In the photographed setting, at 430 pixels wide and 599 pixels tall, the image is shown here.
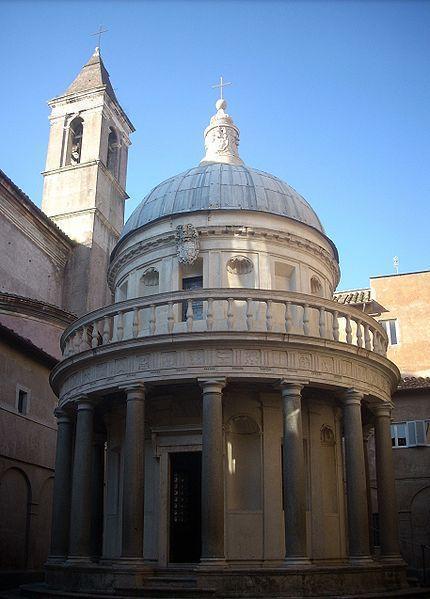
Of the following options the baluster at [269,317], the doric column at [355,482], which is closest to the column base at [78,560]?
the doric column at [355,482]

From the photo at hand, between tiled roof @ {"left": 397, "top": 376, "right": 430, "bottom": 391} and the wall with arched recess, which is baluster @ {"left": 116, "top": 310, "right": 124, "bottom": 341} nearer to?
the wall with arched recess

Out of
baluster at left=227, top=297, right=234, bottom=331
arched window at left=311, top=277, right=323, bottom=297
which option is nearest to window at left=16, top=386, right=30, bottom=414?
arched window at left=311, top=277, right=323, bottom=297

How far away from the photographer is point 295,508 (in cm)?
1641

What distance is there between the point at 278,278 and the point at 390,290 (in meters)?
17.5

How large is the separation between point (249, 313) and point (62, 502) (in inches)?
287

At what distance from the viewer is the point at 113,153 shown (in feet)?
175

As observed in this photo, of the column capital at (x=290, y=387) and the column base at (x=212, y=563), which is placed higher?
the column capital at (x=290, y=387)

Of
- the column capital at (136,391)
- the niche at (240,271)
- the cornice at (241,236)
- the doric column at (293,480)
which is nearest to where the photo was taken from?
the doric column at (293,480)

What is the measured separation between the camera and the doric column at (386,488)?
18359mm

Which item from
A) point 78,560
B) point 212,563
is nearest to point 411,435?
point 212,563

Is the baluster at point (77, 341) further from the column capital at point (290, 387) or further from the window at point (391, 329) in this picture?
the window at point (391, 329)

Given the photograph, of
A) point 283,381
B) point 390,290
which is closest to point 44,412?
point 283,381

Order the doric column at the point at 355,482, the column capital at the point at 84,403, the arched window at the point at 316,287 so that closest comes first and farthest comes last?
the doric column at the point at 355,482 < the column capital at the point at 84,403 < the arched window at the point at 316,287

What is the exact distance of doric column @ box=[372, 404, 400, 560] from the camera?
60.2ft
